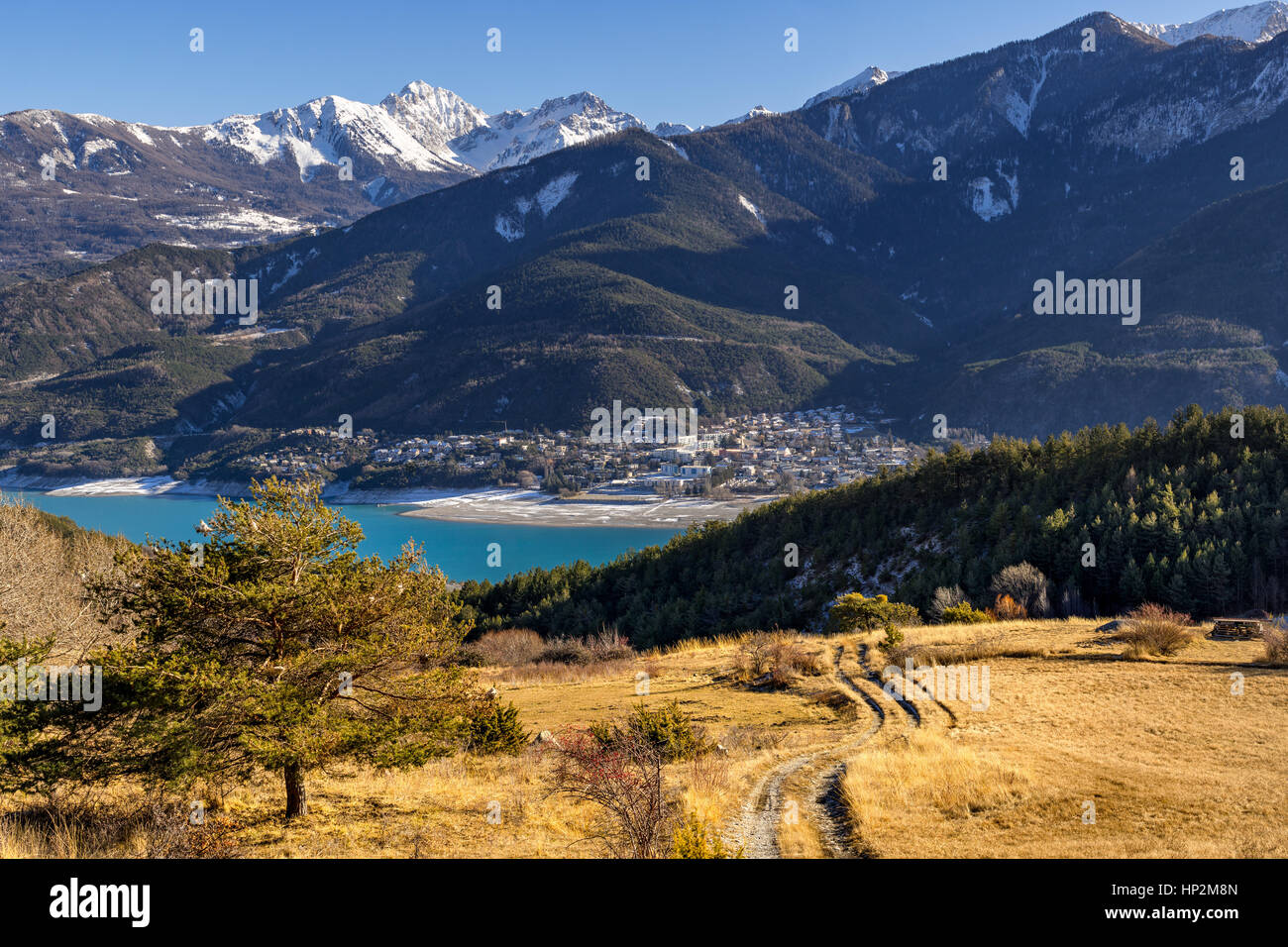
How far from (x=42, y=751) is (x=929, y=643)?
2220 centimetres

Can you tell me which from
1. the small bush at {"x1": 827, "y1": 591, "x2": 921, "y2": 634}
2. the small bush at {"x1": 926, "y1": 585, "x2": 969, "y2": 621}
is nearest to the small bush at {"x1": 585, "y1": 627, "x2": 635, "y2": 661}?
the small bush at {"x1": 827, "y1": 591, "x2": 921, "y2": 634}

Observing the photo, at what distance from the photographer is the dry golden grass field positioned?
968cm

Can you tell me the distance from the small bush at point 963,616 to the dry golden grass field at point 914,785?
28.9 feet

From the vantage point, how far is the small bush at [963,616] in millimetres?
30391

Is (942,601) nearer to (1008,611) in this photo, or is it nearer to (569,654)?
(1008,611)

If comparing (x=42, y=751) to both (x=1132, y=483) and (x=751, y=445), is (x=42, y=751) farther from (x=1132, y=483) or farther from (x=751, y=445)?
(x=751, y=445)

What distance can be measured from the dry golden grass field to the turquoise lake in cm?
6660

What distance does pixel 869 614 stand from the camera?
32.7 meters

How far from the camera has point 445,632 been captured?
38.5 feet

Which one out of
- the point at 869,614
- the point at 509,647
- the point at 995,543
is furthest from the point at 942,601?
the point at 509,647

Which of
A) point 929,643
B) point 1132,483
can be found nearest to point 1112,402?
point 1132,483

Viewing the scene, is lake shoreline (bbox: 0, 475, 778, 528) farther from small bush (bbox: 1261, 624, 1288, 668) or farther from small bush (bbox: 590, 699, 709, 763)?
small bush (bbox: 590, 699, 709, 763)
